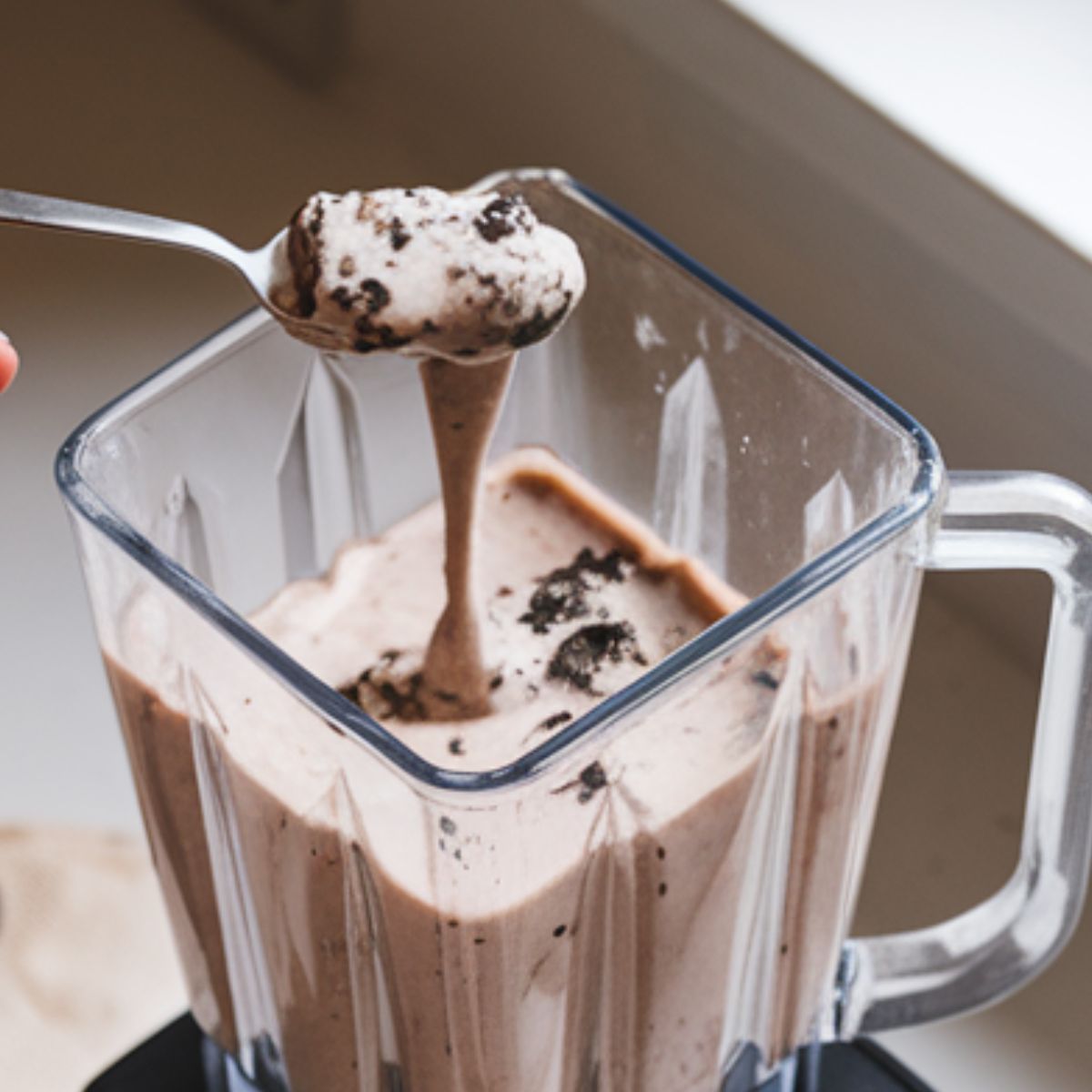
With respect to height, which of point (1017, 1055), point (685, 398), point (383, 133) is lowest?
point (1017, 1055)

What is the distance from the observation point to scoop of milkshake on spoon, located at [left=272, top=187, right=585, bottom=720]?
1.62ft

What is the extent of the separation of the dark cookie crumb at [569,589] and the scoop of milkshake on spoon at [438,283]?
0.09 meters

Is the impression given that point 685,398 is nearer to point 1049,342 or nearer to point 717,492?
point 717,492

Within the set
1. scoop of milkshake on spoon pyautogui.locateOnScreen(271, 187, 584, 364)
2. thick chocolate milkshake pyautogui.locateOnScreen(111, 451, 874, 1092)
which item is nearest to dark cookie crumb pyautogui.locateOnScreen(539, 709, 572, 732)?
thick chocolate milkshake pyautogui.locateOnScreen(111, 451, 874, 1092)

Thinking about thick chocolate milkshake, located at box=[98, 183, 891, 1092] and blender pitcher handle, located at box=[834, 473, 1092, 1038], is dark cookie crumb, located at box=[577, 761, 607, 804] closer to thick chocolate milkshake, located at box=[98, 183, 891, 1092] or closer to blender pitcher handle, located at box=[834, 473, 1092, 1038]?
thick chocolate milkshake, located at box=[98, 183, 891, 1092]

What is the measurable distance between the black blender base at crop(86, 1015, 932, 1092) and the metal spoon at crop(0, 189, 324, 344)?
0.28 metres

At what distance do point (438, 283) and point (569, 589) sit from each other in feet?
0.49

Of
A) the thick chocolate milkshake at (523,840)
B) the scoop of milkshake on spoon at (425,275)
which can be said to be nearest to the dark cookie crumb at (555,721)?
the thick chocolate milkshake at (523,840)

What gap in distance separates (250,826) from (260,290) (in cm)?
14

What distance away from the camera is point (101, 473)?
545 mm

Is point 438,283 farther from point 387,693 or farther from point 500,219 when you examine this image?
point 387,693

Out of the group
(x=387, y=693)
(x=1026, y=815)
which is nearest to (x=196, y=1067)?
(x=387, y=693)

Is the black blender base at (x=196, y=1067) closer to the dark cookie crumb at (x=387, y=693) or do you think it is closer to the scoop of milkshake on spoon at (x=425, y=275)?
the dark cookie crumb at (x=387, y=693)

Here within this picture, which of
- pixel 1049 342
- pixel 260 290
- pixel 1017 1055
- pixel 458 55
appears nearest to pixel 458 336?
pixel 260 290
